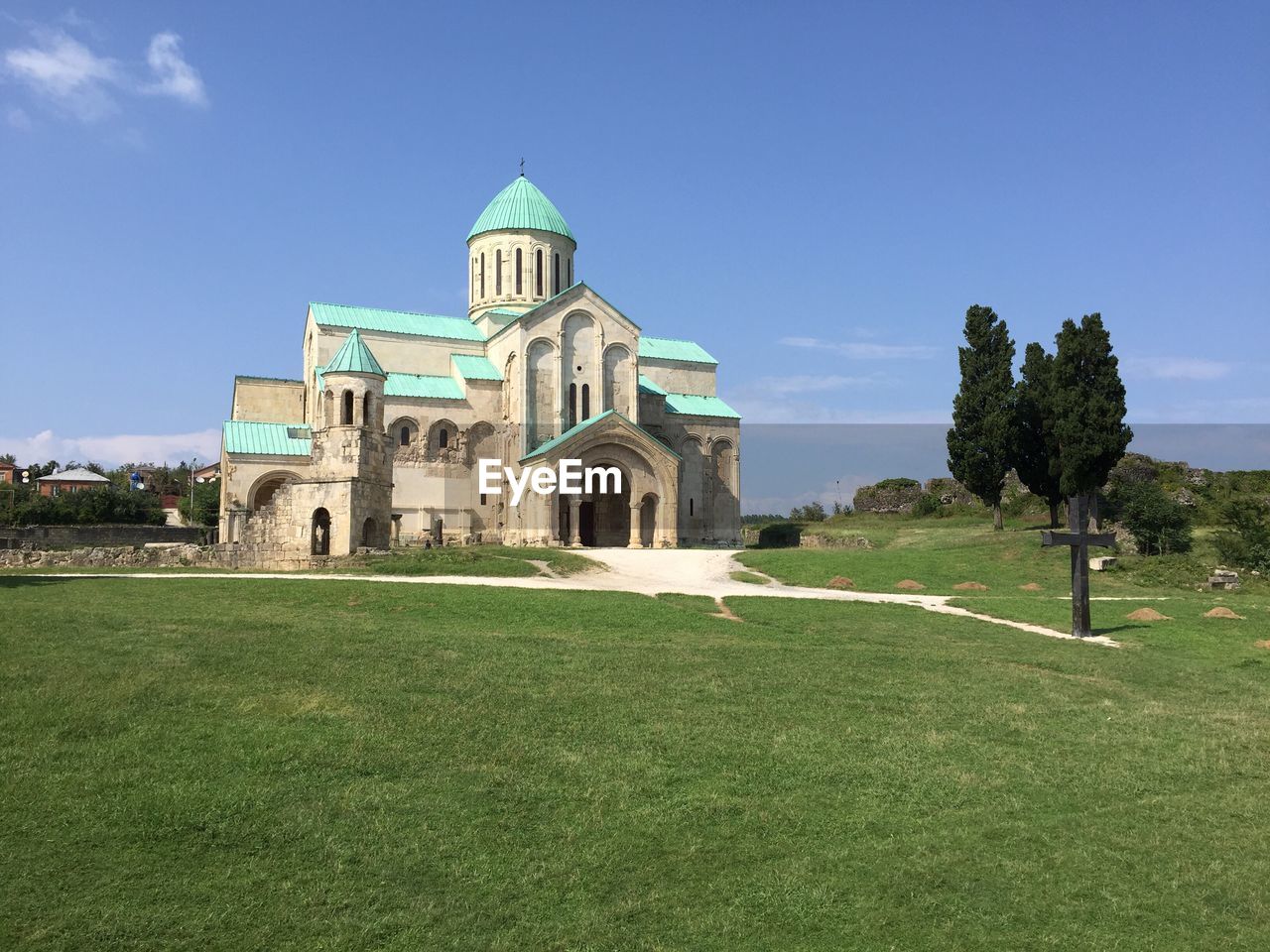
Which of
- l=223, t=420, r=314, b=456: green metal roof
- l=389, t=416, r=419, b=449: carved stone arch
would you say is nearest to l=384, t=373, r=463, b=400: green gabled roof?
l=389, t=416, r=419, b=449: carved stone arch

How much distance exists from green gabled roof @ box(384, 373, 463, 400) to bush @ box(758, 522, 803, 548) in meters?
14.4

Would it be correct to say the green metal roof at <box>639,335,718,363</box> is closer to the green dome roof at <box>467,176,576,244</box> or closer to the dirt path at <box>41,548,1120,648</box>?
the green dome roof at <box>467,176,576,244</box>

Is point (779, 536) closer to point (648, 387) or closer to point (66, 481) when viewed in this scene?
point (648, 387)

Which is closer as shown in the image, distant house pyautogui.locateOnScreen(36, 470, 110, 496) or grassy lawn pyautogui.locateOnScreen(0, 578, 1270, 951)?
grassy lawn pyautogui.locateOnScreen(0, 578, 1270, 951)

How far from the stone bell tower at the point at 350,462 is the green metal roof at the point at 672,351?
62.1 feet

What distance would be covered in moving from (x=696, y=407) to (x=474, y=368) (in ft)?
32.9

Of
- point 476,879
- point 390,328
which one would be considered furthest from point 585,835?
point 390,328

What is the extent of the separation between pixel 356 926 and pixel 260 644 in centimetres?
684

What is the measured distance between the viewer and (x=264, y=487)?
122 feet

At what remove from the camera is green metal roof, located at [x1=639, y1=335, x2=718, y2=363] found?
45969 mm

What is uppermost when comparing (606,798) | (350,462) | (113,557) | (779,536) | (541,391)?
(541,391)

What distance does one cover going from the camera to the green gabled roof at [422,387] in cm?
3878

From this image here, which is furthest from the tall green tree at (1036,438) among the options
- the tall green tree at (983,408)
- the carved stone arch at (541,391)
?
the carved stone arch at (541,391)

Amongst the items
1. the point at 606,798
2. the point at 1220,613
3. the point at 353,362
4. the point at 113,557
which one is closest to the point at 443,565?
the point at 353,362
